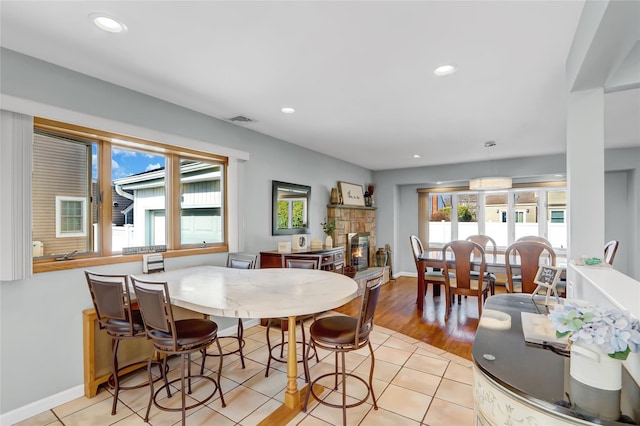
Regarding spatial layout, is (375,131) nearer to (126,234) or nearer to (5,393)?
(126,234)

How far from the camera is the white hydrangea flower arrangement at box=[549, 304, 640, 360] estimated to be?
0.80m

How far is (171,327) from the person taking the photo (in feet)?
6.07

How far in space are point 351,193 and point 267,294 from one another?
4399mm

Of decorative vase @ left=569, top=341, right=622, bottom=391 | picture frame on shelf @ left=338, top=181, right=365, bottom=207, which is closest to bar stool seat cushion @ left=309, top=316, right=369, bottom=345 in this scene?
decorative vase @ left=569, top=341, right=622, bottom=391

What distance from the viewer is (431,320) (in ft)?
13.3

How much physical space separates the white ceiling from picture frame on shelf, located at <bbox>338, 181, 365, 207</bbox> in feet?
7.38

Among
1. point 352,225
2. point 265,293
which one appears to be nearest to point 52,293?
point 265,293

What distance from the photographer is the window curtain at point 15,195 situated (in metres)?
2.00

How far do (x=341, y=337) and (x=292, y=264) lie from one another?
3.95ft

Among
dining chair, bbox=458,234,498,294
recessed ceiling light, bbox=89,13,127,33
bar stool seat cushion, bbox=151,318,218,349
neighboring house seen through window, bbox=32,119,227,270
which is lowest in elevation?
bar stool seat cushion, bbox=151,318,218,349

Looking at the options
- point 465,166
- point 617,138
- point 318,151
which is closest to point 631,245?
point 617,138

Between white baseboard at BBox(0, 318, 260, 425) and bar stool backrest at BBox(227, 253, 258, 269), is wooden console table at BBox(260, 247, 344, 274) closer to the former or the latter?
bar stool backrest at BBox(227, 253, 258, 269)

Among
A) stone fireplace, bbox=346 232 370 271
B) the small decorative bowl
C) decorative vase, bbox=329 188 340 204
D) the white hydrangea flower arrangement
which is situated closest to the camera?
the white hydrangea flower arrangement

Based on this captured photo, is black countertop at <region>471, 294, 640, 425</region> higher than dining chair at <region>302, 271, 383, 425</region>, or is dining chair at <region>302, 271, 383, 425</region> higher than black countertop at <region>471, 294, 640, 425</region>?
black countertop at <region>471, 294, 640, 425</region>
